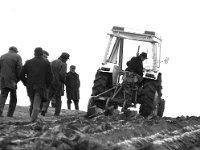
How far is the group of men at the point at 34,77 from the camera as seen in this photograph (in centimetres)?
1234

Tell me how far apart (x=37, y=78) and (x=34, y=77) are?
0.20 ft

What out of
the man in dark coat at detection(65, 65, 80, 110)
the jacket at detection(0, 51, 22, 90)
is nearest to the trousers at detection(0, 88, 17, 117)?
the jacket at detection(0, 51, 22, 90)

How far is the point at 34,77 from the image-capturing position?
12344 mm

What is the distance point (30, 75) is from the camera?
40.7ft

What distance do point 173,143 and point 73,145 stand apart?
2.81m

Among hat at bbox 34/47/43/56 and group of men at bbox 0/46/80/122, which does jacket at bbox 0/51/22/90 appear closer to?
group of men at bbox 0/46/80/122

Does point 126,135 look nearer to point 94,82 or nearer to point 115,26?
point 94,82

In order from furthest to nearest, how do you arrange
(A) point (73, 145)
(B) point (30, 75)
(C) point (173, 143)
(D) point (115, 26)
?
1. (D) point (115, 26)
2. (B) point (30, 75)
3. (C) point (173, 143)
4. (A) point (73, 145)

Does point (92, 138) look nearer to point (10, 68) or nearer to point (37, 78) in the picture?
point (37, 78)

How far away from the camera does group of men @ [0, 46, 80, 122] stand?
12.3m

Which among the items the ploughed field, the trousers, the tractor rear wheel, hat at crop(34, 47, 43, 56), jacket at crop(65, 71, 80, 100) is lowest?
the ploughed field

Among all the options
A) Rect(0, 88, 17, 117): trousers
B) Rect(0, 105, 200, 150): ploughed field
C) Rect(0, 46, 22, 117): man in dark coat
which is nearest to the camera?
Rect(0, 105, 200, 150): ploughed field

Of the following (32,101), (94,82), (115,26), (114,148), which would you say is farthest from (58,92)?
(114,148)

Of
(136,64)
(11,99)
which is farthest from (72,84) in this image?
(11,99)
